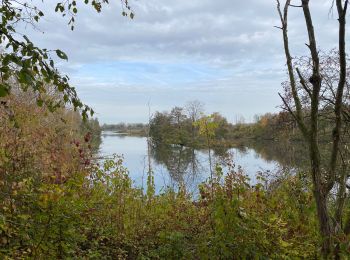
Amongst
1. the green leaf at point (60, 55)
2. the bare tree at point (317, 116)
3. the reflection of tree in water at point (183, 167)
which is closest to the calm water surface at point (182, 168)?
the reflection of tree in water at point (183, 167)

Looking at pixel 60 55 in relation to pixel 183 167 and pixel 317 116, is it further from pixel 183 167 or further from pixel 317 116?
pixel 183 167

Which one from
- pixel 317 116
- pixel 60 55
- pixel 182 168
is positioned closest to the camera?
pixel 60 55

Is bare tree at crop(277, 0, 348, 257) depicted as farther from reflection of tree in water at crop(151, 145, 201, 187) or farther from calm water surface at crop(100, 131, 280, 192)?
reflection of tree in water at crop(151, 145, 201, 187)

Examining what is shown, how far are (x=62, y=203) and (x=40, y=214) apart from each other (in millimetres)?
182

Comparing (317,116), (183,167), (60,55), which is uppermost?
(60,55)

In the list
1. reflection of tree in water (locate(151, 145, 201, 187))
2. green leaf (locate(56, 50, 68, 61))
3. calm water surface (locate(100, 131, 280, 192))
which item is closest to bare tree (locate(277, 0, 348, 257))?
green leaf (locate(56, 50, 68, 61))

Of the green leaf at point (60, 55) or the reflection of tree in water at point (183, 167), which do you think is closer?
the green leaf at point (60, 55)

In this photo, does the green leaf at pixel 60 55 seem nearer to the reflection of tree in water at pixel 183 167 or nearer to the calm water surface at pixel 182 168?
the calm water surface at pixel 182 168

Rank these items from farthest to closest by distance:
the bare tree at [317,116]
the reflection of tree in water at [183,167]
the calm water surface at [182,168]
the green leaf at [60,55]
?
1. the reflection of tree in water at [183,167]
2. the calm water surface at [182,168]
3. the bare tree at [317,116]
4. the green leaf at [60,55]

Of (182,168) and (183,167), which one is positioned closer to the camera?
(182,168)

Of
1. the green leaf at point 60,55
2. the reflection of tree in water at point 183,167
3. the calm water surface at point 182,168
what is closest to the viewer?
the green leaf at point 60,55

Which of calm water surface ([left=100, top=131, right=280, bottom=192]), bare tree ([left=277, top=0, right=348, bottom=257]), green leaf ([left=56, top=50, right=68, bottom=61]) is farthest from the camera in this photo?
calm water surface ([left=100, top=131, right=280, bottom=192])

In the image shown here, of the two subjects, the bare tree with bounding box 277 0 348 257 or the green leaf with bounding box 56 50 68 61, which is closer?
the green leaf with bounding box 56 50 68 61

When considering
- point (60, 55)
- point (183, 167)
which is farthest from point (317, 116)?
point (183, 167)
